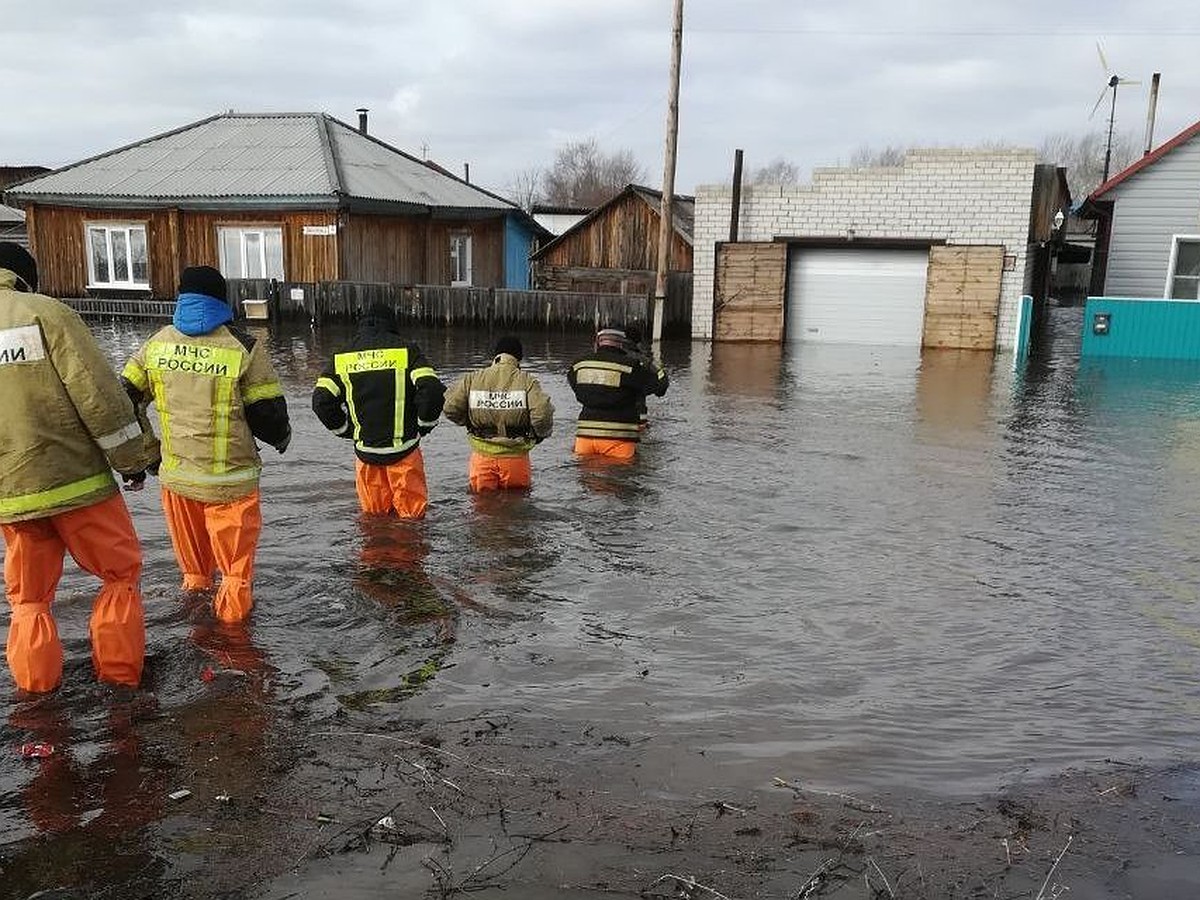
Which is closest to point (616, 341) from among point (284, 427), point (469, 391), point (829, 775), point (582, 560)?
point (469, 391)

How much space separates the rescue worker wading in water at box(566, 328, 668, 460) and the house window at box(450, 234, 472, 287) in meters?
23.4

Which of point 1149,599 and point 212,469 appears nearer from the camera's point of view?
point 212,469

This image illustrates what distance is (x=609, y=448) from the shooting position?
9.65 metres

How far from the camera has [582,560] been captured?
6.89m

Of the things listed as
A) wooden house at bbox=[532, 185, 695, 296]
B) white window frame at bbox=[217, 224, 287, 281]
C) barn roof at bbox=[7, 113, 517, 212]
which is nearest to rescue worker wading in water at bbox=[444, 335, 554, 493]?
barn roof at bbox=[7, 113, 517, 212]

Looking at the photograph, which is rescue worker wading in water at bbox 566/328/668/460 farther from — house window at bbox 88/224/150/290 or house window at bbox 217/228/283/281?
house window at bbox 88/224/150/290

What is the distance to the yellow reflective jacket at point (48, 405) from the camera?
4074 millimetres

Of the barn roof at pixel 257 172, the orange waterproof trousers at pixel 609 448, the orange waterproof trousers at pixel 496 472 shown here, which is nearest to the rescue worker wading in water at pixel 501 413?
the orange waterproof trousers at pixel 496 472

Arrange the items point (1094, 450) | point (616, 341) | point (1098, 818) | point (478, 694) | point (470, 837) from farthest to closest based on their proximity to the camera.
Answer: point (1094, 450), point (616, 341), point (478, 694), point (1098, 818), point (470, 837)

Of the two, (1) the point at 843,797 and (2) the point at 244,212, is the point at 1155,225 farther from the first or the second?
(2) the point at 244,212

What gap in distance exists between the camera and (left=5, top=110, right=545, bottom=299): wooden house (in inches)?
1070

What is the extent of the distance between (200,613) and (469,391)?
10.1 ft

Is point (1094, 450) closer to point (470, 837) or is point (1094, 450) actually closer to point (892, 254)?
point (470, 837)

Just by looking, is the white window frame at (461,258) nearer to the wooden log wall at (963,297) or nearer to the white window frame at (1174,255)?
the wooden log wall at (963,297)
